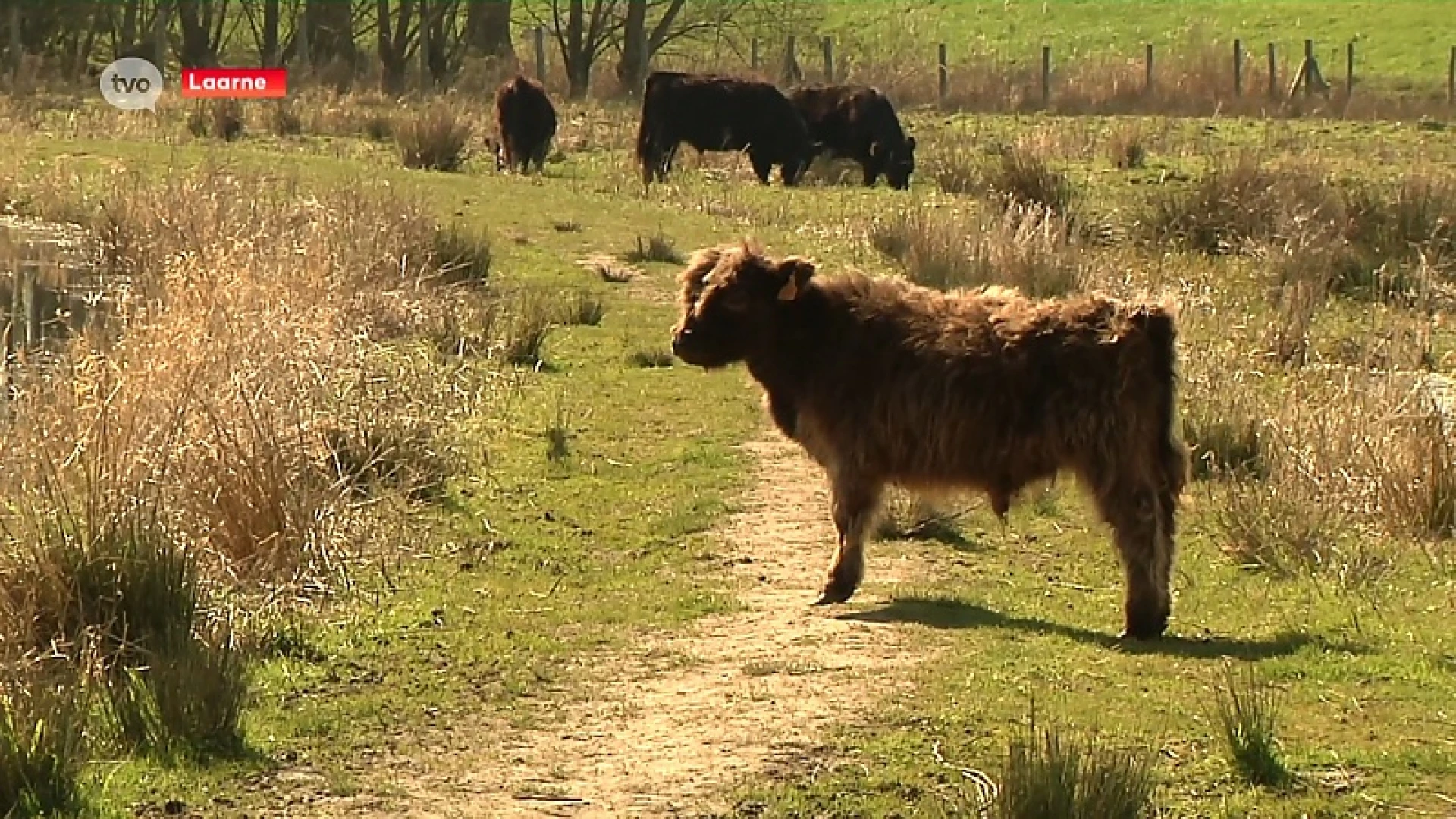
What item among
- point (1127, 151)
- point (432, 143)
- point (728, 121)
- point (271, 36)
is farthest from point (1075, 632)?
point (271, 36)

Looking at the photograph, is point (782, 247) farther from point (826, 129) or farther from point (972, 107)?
point (972, 107)

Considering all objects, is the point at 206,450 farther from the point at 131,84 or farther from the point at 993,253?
the point at 131,84

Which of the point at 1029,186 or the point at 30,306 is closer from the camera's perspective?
the point at 30,306

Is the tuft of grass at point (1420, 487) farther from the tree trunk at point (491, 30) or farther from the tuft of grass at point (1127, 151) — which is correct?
the tree trunk at point (491, 30)

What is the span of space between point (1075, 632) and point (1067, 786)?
264cm

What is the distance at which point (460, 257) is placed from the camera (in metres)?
17.0

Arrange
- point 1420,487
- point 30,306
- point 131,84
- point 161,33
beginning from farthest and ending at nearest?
1. point 161,33
2. point 131,84
3. point 30,306
4. point 1420,487

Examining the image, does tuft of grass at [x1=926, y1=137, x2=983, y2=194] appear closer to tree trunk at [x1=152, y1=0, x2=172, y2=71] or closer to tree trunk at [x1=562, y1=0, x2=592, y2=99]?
tree trunk at [x1=562, y1=0, x2=592, y2=99]

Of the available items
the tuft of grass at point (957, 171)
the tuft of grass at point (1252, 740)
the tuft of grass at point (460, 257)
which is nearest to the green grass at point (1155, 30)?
the tuft of grass at point (957, 171)

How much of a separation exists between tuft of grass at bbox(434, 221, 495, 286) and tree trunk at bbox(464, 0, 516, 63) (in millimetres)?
28788

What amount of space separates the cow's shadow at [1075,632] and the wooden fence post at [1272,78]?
111 ft

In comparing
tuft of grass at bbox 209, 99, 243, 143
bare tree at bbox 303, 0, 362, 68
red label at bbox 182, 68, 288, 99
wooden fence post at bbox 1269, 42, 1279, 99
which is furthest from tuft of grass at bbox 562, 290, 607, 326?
bare tree at bbox 303, 0, 362, 68

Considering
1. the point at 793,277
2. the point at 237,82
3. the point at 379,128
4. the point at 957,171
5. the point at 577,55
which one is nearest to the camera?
the point at 793,277

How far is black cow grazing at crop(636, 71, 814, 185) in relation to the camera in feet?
94.3
